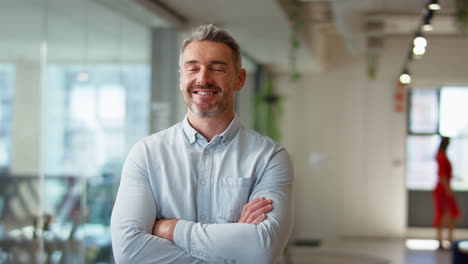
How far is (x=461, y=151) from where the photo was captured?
38.3 ft

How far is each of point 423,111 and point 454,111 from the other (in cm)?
56

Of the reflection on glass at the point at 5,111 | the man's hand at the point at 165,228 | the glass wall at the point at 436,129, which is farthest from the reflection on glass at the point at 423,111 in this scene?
the man's hand at the point at 165,228

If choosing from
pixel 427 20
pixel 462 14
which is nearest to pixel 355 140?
pixel 462 14

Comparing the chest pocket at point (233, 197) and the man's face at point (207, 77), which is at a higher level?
the man's face at point (207, 77)

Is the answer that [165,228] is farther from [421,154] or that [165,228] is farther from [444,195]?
[421,154]

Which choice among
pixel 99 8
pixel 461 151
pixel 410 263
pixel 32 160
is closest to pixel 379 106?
pixel 461 151

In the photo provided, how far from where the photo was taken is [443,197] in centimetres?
1033

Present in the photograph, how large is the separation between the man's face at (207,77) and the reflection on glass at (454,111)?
10.2 m

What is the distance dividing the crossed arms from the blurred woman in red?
823 cm

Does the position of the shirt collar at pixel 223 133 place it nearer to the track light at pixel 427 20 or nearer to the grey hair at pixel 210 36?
the grey hair at pixel 210 36

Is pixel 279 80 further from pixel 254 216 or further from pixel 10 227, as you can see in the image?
pixel 254 216

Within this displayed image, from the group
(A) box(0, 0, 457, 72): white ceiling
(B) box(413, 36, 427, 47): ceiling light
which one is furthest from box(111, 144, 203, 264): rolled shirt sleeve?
(B) box(413, 36, 427, 47): ceiling light

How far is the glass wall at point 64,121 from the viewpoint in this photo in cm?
388

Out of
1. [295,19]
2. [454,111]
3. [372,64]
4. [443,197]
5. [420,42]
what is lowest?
[443,197]
